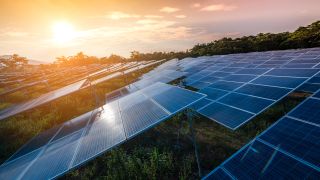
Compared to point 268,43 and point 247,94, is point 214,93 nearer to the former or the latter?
point 247,94

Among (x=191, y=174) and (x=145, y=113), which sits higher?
(x=145, y=113)

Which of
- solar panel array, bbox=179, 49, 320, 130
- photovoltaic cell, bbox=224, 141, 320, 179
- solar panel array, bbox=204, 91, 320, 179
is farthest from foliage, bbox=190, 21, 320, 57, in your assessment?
photovoltaic cell, bbox=224, 141, 320, 179

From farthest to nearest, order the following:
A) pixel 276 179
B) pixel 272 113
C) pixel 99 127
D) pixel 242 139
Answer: pixel 272 113, pixel 242 139, pixel 99 127, pixel 276 179

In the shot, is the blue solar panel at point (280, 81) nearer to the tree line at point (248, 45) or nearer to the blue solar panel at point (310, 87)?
the blue solar panel at point (310, 87)

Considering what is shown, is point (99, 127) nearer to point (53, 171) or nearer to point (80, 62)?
point (53, 171)

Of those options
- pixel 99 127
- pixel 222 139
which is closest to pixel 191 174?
pixel 222 139

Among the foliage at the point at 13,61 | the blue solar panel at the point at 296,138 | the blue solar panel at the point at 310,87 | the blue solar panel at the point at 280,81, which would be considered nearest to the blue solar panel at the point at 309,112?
the blue solar panel at the point at 296,138
